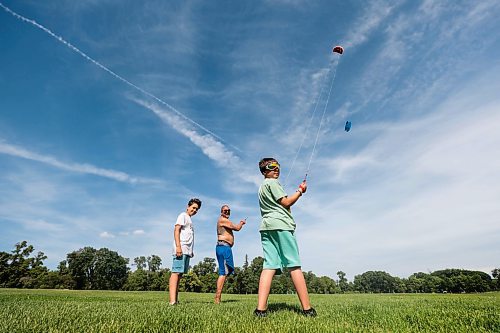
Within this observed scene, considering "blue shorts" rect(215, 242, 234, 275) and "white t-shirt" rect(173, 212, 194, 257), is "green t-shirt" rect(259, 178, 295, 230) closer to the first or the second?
"white t-shirt" rect(173, 212, 194, 257)

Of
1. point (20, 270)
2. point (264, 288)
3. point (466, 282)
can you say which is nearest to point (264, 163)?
point (264, 288)

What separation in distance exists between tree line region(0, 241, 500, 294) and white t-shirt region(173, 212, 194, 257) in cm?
5311

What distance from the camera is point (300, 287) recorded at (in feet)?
13.5

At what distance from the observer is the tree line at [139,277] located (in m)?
65.3

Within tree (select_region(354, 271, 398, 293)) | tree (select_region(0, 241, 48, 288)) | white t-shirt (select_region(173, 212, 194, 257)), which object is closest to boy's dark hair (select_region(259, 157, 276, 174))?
white t-shirt (select_region(173, 212, 194, 257))

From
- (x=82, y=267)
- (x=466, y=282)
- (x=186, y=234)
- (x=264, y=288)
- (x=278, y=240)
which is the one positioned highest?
(x=82, y=267)

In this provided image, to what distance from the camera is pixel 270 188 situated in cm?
463

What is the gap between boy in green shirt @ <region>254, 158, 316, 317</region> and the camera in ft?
13.5

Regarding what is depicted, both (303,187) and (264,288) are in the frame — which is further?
(303,187)

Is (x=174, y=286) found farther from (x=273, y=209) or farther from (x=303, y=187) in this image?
(x=303, y=187)

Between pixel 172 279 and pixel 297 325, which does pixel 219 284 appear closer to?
pixel 172 279

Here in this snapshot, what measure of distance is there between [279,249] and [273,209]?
1.90ft

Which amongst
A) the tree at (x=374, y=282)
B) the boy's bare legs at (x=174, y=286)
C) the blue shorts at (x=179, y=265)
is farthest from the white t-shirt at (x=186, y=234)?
the tree at (x=374, y=282)

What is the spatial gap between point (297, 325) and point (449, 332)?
1420mm
